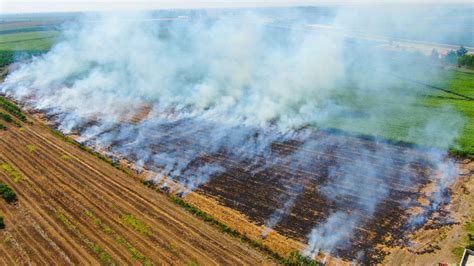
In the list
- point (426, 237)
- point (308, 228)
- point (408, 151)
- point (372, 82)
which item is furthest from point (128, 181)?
point (372, 82)

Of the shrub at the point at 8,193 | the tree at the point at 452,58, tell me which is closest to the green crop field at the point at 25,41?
the shrub at the point at 8,193

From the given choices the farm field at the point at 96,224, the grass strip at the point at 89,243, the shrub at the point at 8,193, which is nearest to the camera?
the grass strip at the point at 89,243

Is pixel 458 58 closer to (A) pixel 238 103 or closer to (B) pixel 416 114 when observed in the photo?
(B) pixel 416 114

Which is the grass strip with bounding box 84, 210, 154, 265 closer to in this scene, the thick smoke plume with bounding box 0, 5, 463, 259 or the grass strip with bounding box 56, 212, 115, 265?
the grass strip with bounding box 56, 212, 115, 265

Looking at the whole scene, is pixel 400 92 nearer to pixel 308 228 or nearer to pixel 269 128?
pixel 269 128

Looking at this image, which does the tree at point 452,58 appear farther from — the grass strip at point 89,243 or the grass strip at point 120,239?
the grass strip at point 89,243

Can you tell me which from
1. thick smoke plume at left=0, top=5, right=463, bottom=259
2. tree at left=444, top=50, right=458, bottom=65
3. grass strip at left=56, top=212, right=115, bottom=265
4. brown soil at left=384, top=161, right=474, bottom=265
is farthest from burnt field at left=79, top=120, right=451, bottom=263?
tree at left=444, top=50, right=458, bottom=65
